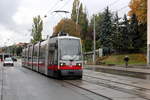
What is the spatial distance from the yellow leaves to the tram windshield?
40812 millimetres

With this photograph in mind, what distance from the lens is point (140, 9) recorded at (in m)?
65.1

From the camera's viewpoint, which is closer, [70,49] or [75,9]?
[70,49]

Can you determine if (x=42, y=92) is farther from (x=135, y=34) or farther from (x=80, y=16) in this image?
(x=80, y=16)

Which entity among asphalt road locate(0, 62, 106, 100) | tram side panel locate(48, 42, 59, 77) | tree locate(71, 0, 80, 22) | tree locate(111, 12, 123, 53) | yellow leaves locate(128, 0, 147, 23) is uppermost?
tree locate(71, 0, 80, 22)

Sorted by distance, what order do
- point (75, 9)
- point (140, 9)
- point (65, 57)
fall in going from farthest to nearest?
point (75, 9)
point (140, 9)
point (65, 57)

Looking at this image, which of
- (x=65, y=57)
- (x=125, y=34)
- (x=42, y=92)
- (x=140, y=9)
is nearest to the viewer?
(x=42, y=92)

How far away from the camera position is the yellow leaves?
63.9 meters

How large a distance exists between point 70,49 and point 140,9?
1695 inches

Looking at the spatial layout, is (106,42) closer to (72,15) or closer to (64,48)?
(72,15)

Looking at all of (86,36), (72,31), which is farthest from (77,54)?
(86,36)

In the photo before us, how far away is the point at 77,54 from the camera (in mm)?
24500

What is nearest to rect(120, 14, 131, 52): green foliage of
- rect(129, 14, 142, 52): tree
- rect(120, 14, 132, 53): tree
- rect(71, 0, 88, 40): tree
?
rect(120, 14, 132, 53): tree

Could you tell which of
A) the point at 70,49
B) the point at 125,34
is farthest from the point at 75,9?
the point at 70,49

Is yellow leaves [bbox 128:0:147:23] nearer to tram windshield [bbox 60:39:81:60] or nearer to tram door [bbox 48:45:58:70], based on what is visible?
tram door [bbox 48:45:58:70]
